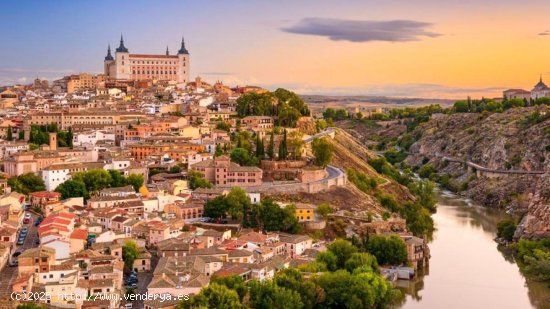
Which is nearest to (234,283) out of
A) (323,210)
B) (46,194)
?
(46,194)

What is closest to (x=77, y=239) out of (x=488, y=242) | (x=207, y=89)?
(x=488, y=242)

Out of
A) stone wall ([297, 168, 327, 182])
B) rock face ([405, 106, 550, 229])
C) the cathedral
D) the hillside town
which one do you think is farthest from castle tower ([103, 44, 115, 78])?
stone wall ([297, 168, 327, 182])

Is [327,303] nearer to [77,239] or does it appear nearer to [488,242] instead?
[77,239]

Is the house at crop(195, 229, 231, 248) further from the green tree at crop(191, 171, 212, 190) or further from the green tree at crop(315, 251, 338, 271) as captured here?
the green tree at crop(191, 171, 212, 190)

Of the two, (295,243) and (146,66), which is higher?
(146,66)

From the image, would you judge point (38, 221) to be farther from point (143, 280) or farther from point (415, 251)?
point (415, 251)
